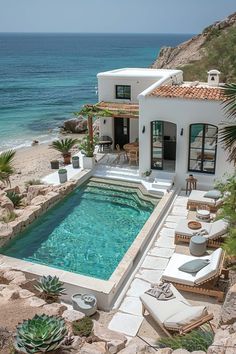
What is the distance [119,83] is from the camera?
22875 mm

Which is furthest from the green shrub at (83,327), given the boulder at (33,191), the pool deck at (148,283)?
the boulder at (33,191)

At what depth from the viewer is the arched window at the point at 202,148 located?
18.1 meters

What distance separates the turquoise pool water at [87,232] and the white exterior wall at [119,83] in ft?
21.6

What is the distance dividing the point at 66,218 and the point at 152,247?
4500mm

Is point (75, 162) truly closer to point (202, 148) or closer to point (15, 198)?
point (15, 198)

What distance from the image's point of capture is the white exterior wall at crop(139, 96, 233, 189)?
17.6 m

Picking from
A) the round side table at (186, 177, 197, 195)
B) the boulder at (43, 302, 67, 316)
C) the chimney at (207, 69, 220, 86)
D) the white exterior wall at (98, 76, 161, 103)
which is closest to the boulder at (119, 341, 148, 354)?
the boulder at (43, 302, 67, 316)

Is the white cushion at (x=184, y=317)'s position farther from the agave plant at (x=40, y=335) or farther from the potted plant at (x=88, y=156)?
the potted plant at (x=88, y=156)

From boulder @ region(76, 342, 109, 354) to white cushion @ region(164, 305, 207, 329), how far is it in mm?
1733

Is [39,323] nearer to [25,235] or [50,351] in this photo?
[50,351]

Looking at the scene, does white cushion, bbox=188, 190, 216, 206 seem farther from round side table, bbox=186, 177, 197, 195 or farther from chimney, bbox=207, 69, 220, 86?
chimney, bbox=207, 69, 220, 86

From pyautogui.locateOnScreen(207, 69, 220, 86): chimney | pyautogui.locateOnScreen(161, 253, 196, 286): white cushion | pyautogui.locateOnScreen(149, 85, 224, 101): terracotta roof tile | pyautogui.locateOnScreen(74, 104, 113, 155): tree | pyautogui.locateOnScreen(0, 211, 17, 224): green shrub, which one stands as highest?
pyautogui.locateOnScreen(207, 69, 220, 86): chimney

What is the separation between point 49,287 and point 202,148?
10.8 meters

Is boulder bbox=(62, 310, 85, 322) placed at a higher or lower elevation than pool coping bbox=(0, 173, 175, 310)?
higher
